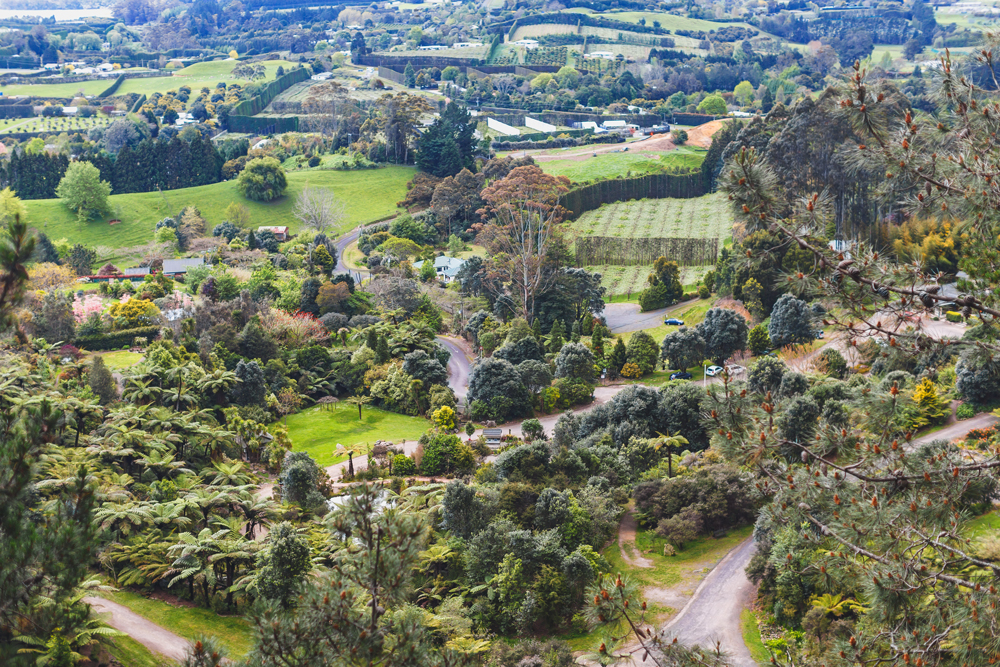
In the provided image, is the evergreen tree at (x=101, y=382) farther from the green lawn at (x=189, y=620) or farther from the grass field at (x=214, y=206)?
the grass field at (x=214, y=206)

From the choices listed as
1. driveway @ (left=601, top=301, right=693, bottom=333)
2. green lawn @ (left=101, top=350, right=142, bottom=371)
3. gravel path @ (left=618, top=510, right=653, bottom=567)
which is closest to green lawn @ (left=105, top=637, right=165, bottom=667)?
gravel path @ (left=618, top=510, right=653, bottom=567)

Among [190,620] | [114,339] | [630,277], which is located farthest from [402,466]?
[630,277]

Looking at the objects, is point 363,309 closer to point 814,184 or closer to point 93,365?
point 93,365

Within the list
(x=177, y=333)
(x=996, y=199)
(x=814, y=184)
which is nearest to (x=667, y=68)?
(x=814, y=184)

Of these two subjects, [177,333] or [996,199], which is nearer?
[996,199]

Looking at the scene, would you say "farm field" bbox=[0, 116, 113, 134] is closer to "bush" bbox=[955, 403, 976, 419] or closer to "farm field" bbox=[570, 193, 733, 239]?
"farm field" bbox=[570, 193, 733, 239]

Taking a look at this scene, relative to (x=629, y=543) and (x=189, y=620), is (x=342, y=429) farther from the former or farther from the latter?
(x=189, y=620)

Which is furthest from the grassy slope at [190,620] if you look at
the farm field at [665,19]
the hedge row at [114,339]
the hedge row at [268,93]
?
the farm field at [665,19]

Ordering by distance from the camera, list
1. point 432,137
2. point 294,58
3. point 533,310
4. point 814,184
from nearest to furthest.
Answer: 1. point 533,310
2. point 814,184
3. point 432,137
4. point 294,58
